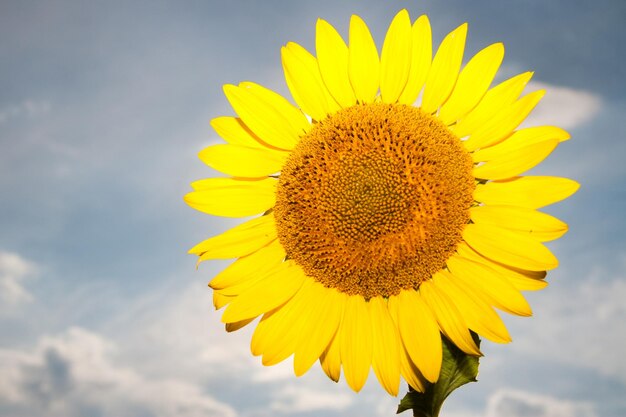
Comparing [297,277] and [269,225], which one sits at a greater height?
[269,225]

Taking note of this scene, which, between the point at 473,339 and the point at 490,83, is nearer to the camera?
the point at 473,339

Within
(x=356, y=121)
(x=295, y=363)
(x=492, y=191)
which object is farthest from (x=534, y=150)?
(x=295, y=363)

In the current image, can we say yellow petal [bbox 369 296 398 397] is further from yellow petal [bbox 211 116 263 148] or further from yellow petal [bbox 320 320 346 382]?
yellow petal [bbox 211 116 263 148]

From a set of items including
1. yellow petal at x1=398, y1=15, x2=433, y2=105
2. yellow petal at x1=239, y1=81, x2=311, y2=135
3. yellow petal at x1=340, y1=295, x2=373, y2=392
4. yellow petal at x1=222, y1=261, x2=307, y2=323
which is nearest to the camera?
yellow petal at x1=340, y1=295, x2=373, y2=392

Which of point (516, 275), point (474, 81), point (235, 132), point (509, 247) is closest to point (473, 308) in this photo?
point (516, 275)

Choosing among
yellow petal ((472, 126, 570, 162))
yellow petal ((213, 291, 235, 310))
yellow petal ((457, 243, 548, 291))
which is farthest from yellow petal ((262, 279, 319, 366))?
yellow petal ((472, 126, 570, 162))

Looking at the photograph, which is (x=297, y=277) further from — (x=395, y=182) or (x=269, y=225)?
(x=395, y=182)
